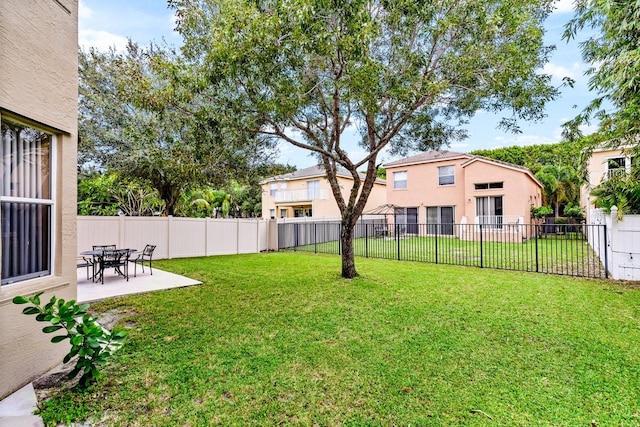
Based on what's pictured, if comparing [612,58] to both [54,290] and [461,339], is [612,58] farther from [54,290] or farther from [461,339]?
[54,290]

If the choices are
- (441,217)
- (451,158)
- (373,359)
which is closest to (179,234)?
(373,359)

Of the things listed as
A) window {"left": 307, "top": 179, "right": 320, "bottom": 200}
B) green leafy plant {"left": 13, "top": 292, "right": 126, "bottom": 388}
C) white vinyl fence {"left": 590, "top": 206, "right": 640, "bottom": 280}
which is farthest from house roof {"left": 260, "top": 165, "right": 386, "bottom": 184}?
green leafy plant {"left": 13, "top": 292, "right": 126, "bottom": 388}

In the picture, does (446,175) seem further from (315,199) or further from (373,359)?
(373,359)

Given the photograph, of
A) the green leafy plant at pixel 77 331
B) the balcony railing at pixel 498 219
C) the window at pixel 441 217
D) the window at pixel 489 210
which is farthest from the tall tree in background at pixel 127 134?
the window at pixel 489 210

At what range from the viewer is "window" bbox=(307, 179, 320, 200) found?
86.6ft

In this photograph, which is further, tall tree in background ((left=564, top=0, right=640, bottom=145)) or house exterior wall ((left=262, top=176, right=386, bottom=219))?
house exterior wall ((left=262, top=176, right=386, bottom=219))

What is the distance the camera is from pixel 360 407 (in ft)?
9.43

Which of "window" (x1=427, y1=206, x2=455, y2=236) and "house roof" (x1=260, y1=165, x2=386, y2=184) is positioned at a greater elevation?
"house roof" (x1=260, y1=165, x2=386, y2=184)

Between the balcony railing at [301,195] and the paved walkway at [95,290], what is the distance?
17.1m

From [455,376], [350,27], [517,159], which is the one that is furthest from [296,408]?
[517,159]

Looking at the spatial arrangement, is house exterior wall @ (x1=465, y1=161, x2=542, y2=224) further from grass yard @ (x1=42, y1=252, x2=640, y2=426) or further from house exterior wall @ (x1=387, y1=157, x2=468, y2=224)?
grass yard @ (x1=42, y1=252, x2=640, y2=426)

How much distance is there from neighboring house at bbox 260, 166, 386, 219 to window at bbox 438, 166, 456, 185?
243 inches

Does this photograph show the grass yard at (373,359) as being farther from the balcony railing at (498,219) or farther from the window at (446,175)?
the window at (446,175)

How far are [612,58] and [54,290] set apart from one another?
10820mm
